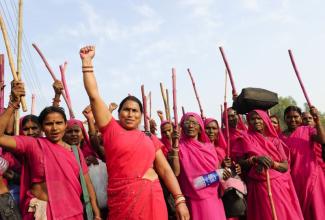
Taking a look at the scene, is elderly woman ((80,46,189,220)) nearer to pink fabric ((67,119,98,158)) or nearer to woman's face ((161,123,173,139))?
pink fabric ((67,119,98,158))

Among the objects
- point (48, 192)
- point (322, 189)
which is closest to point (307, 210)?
point (322, 189)

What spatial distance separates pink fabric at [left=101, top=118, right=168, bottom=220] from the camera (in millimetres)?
3375

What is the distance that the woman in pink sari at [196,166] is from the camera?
506 centimetres

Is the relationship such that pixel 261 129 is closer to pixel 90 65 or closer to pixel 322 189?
pixel 322 189

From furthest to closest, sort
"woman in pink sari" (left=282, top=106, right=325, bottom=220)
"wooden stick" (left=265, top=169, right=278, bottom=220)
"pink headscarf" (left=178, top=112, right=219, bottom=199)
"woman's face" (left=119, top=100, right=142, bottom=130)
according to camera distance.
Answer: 1. "woman in pink sari" (left=282, top=106, right=325, bottom=220)
2. "wooden stick" (left=265, top=169, right=278, bottom=220)
3. "pink headscarf" (left=178, top=112, right=219, bottom=199)
4. "woman's face" (left=119, top=100, right=142, bottom=130)

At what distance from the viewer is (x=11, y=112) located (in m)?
3.61

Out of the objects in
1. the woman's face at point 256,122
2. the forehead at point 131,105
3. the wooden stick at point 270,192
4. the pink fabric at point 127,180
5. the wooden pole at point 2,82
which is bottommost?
the wooden stick at point 270,192

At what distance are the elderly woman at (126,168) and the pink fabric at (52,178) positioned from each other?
58cm

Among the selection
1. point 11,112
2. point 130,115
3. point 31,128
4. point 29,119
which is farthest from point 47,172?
point 29,119

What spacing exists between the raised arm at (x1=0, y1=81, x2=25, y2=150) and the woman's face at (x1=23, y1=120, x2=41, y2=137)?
0.97m

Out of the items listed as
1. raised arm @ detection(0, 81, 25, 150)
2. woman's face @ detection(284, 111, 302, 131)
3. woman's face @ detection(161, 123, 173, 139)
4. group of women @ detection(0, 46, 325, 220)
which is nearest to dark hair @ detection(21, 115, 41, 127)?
group of women @ detection(0, 46, 325, 220)

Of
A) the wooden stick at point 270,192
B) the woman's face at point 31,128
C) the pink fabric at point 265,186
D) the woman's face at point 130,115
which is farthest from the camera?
the pink fabric at point 265,186

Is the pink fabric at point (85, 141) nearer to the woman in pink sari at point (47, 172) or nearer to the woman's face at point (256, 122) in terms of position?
the woman in pink sari at point (47, 172)

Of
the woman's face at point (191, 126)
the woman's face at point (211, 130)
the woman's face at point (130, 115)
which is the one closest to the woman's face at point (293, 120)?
the woman's face at point (211, 130)
